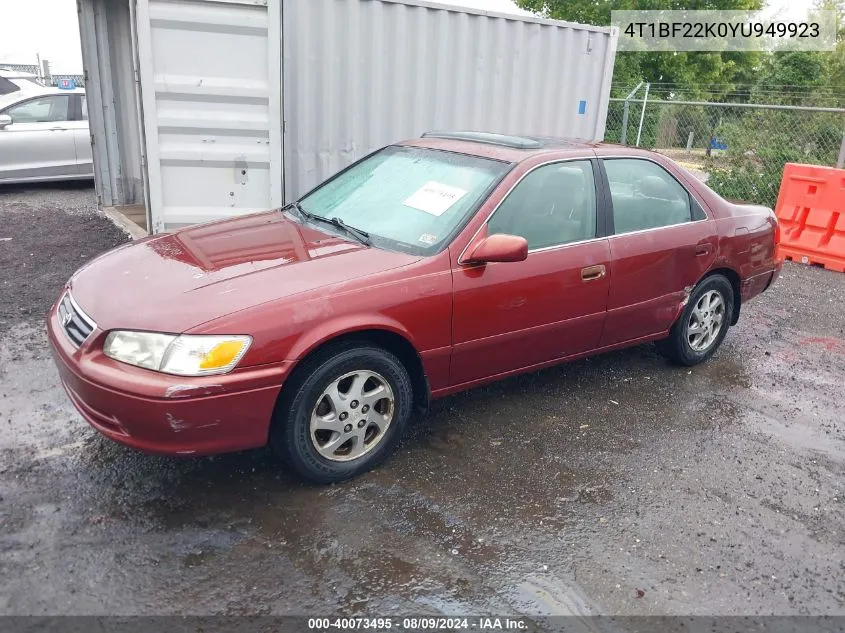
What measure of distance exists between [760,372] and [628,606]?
3.02m

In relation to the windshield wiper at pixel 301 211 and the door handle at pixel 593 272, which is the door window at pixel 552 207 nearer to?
the door handle at pixel 593 272

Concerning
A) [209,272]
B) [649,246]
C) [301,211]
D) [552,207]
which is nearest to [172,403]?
[209,272]

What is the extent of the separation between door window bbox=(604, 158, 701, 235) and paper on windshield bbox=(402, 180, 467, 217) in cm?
109

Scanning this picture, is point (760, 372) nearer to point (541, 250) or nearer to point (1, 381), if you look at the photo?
point (541, 250)

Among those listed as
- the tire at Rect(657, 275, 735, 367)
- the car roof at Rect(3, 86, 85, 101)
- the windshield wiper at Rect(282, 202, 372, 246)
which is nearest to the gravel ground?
the car roof at Rect(3, 86, 85, 101)

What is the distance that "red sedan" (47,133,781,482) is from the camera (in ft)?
9.70

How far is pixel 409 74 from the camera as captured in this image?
7.18 m

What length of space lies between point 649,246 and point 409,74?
3.78 meters

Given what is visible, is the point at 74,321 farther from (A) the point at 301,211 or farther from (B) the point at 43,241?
(B) the point at 43,241

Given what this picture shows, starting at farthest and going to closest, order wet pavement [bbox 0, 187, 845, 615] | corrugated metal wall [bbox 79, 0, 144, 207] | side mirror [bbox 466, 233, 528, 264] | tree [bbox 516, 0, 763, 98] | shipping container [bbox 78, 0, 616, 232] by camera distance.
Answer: tree [bbox 516, 0, 763, 98] < corrugated metal wall [bbox 79, 0, 144, 207] < shipping container [bbox 78, 0, 616, 232] < side mirror [bbox 466, 233, 528, 264] < wet pavement [bbox 0, 187, 845, 615]

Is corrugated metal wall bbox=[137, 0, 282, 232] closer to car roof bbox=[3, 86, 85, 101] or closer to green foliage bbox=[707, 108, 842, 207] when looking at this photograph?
car roof bbox=[3, 86, 85, 101]

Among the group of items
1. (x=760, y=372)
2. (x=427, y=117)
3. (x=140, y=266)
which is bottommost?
(x=760, y=372)

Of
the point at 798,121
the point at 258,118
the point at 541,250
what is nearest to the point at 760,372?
the point at 541,250

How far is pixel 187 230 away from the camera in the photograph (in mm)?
4090
